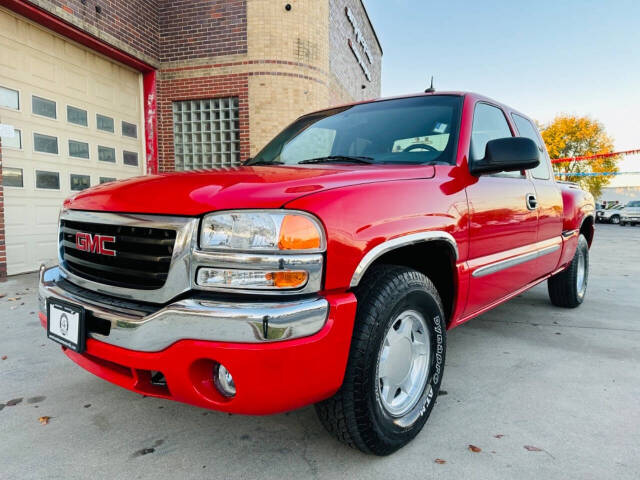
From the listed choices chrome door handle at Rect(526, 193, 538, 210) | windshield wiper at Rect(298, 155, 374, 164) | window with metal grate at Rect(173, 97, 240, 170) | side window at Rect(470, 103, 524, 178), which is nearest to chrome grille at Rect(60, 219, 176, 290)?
windshield wiper at Rect(298, 155, 374, 164)

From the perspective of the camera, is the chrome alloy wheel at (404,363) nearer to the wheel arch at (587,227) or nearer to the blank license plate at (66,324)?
the blank license plate at (66,324)

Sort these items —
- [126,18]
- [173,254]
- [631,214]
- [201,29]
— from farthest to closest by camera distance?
[631,214]
[201,29]
[126,18]
[173,254]

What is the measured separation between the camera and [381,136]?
2.66 metres

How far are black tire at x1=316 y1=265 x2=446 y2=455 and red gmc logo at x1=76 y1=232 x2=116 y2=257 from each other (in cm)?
102

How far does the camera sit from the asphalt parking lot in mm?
1839

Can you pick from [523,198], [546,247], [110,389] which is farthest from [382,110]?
[110,389]

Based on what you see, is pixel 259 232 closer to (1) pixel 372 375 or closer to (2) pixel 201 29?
(1) pixel 372 375

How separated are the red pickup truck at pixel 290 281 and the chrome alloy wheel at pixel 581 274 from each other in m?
2.66

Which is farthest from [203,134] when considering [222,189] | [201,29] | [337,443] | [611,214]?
[611,214]

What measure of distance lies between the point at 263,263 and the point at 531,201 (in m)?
2.31

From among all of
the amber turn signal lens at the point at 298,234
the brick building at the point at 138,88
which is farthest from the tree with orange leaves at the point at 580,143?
the amber turn signal lens at the point at 298,234

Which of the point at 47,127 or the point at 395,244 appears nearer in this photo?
the point at 395,244

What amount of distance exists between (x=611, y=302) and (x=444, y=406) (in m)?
3.60

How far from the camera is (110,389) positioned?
2604mm
